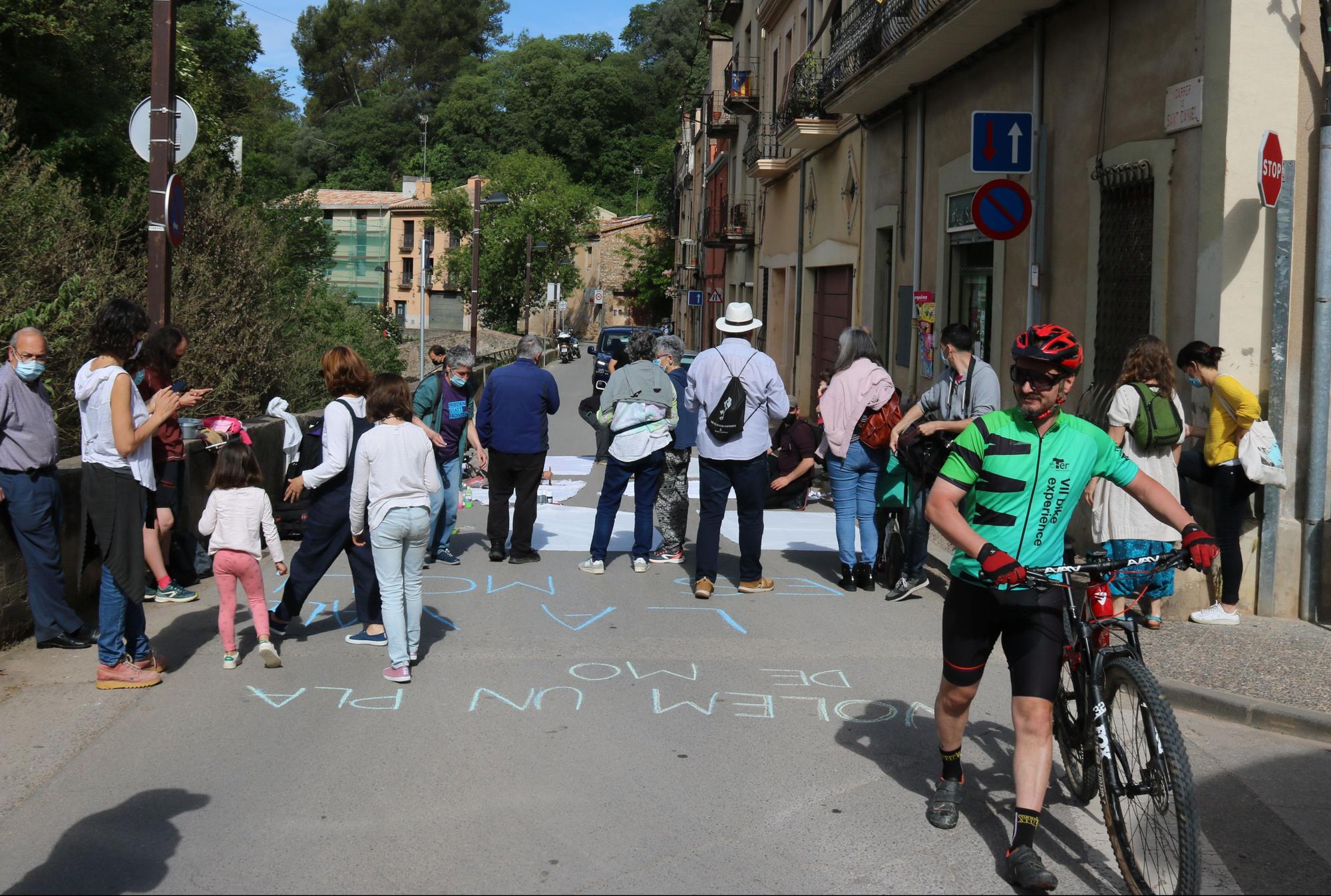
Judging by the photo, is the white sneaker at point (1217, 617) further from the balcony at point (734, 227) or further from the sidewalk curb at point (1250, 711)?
the balcony at point (734, 227)

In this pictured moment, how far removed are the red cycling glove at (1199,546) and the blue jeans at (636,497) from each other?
5.81 metres

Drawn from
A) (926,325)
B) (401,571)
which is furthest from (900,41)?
(401,571)

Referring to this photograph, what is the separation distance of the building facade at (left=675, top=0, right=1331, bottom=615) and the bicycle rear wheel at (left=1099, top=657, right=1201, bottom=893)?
14.5ft

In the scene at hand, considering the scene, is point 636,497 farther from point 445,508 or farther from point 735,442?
point 445,508

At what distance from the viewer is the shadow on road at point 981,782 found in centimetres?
456

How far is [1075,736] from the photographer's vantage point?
4930mm

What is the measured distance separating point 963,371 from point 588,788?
4614 mm

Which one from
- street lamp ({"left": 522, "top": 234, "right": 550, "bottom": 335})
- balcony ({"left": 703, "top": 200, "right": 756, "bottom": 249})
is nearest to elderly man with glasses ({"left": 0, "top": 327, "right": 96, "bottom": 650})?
balcony ({"left": 703, "top": 200, "right": 756, "bottom": 249})

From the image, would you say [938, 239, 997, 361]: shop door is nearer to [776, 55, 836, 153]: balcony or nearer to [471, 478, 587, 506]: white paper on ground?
[471, 478, 587, 506]: white paper on ground

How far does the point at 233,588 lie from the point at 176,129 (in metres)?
4.73

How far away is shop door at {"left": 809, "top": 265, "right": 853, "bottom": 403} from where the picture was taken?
21734mm

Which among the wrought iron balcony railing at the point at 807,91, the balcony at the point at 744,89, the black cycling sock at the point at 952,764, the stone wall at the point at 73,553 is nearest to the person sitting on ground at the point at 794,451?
the stone wall at the point at 73,553

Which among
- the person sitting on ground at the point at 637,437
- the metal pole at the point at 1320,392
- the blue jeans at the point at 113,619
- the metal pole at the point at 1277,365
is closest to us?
the blue jeans at the point at 113,619

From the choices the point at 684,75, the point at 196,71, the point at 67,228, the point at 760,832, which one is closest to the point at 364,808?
the point at 760,832
